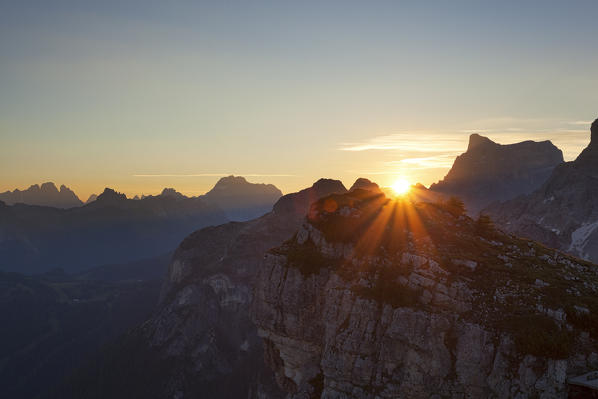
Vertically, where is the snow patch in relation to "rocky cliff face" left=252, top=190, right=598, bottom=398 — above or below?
below

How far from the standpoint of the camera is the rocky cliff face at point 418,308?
38.9 metres

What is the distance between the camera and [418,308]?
4325 cm

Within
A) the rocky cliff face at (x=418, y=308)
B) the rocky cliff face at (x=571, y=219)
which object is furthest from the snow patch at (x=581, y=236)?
the rocky cliff face at (x=418, y=308)

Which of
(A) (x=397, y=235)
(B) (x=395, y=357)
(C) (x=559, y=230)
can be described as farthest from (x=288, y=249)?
(C) (x=559, y=230)

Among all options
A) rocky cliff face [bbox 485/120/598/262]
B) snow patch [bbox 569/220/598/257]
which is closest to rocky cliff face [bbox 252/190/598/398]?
snow patch [bbox 569/220/598/257]

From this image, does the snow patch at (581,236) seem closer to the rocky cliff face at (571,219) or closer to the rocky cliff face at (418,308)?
the rocky cliff face at (571,219)

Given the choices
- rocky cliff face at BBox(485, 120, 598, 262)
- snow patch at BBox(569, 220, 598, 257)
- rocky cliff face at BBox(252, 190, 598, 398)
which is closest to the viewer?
rocky cliff face at BBox(252, 190, 598, 398)

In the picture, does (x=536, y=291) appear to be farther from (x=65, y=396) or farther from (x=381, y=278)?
(x=65, y=396)

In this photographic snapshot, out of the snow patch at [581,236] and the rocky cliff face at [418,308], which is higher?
the rocky cliff face at [418,308]

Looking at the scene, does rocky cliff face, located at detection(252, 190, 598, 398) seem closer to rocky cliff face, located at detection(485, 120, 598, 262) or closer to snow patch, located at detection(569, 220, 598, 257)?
snow patch, located at detection(569, 220, 598, 257)

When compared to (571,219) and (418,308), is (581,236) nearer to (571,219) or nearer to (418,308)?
(571,219)

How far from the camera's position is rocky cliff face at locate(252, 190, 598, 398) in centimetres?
3888

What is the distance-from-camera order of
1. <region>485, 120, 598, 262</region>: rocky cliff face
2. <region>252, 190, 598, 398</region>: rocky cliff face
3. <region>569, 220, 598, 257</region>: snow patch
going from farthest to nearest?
<region>485, 120, 598, 262</region>: rocky cliff face, <region>569, 220, 598, 257</region>: snow patch, <region>252, 190, 598, 398</region>: rocky cliff face

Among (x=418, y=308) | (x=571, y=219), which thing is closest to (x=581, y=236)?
(x=571, y=219)
